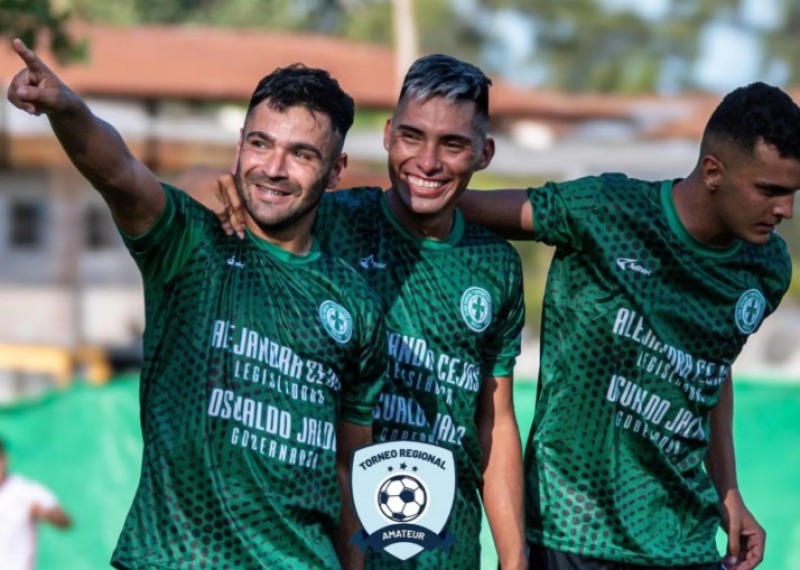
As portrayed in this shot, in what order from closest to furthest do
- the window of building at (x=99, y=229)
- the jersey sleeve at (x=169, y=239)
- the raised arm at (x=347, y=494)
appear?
the jersey sleeve at (x=169, y=239), the raised arm at (x=347, y=494), the window of building at (x=99, y=229)

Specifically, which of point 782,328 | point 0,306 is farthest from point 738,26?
point 0,306

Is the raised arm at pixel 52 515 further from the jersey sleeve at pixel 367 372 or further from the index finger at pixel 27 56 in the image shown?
the index finger at pixel 27 56

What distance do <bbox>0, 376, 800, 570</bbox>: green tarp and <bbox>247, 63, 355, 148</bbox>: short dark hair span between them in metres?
5.64

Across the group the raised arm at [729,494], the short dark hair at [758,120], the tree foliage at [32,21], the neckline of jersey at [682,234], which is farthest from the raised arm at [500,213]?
the tree foliage at [32,21]

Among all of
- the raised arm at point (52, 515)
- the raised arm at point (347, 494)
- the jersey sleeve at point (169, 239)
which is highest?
the jersey sleeve at point (169, 239)

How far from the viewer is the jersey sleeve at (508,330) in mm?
4875

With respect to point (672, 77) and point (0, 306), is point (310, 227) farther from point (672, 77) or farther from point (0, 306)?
point (672, 77)

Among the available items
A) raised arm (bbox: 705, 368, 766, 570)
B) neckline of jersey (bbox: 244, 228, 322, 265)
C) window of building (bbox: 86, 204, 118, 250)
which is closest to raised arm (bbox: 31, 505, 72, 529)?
raised arm (bbox: 705, 368, 766, 570)

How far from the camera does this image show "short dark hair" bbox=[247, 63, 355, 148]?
4.32m

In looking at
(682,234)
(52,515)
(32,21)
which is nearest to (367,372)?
(682,234)

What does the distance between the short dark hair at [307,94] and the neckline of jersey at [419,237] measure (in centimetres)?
42

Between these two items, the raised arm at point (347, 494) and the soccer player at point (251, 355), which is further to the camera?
the raised arm at point (347, 494)

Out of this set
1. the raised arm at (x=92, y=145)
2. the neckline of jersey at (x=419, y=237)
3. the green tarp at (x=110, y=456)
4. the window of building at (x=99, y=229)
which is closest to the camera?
the raised arm at (x=92, y=145)

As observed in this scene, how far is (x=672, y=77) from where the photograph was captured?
2248 inches
